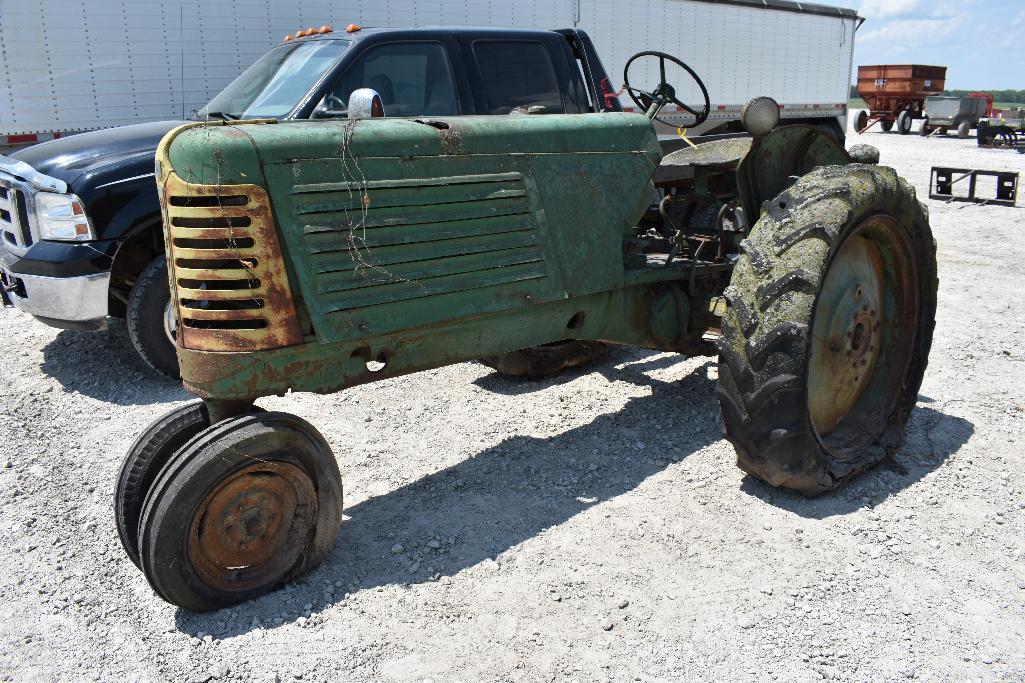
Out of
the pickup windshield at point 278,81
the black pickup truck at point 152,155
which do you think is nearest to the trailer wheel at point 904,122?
the black pickup truck at point 152,155

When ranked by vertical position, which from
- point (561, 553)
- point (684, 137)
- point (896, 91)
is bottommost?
point (561, 553)

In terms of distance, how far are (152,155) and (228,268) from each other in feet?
10.0

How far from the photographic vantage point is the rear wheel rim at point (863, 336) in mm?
3984

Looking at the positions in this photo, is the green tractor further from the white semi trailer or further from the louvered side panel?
the white semi trailer

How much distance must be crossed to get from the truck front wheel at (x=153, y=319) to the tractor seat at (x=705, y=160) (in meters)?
3.28

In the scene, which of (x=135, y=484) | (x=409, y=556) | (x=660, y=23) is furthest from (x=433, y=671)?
(x=660, y=23)

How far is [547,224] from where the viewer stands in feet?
12.3

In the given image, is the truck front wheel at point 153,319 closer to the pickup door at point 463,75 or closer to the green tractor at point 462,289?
the pickup door at point 463,75

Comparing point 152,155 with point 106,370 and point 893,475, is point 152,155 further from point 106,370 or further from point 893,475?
point 893,475

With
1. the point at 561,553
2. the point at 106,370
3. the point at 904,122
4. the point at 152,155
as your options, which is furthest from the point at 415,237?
the point at 904,122

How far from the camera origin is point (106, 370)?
5965 millimetres

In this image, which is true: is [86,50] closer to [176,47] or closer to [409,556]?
[176,47]

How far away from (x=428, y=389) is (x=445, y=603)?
229 centimetres

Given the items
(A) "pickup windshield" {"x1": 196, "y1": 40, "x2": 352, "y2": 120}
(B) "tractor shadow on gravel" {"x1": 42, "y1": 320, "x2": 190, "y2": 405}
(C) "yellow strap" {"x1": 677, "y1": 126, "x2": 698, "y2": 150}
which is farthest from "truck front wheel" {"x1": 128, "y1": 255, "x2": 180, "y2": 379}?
(C) "yellow strap" {"x1": 677, "y1": 126, "x2": 698, "y2": 150}
